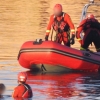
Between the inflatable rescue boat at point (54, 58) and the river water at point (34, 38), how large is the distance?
1.09ft

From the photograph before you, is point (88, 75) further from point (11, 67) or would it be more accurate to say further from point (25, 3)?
point (25, 3)

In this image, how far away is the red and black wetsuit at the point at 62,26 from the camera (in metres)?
19.4

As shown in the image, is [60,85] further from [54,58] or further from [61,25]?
[61,25]

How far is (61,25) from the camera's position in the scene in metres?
19.4

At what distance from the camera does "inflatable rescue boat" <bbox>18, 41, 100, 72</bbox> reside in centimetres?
1862

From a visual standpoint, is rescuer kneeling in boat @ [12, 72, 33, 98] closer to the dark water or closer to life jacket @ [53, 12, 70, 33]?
the dark water

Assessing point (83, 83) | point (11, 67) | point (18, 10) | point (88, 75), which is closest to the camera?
point (83, 83)

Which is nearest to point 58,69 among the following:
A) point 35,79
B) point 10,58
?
point 35,79

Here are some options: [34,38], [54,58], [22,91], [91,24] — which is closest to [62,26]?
[91,24]

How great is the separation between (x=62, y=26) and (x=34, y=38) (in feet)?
32.2

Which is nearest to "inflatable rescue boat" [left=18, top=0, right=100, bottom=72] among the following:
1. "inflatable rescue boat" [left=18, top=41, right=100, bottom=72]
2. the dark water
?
"inflatable rescue boat" [left=18, top=41, right=100, bottom=72]

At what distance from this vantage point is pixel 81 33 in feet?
67.4

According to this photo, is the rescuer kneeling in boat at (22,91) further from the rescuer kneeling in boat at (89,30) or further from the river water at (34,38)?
the rescuer kneeling in boat at (89,30)

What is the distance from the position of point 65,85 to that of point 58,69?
2.70 metres
